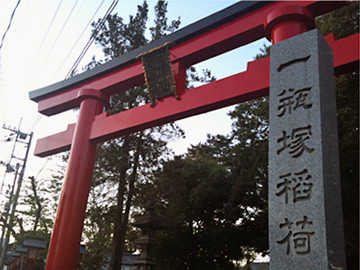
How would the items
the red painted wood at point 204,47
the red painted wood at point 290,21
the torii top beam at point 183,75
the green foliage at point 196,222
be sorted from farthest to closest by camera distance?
the green foliage at point 196,222, the red painted wood at point 204,47, the torii top beam at point 183,75, the red painted wood at point 290,21

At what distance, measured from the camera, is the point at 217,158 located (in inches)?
535

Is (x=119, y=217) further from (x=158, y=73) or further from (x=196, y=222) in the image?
(x=158, y=73)

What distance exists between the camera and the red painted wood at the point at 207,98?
3.69 m

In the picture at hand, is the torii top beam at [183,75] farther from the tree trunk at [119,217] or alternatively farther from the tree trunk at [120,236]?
the tree trunk at [120,236]

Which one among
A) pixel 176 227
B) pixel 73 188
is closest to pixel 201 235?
pixel 176 227

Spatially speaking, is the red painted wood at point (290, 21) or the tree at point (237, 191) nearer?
the red painted wood at point (290, 21)

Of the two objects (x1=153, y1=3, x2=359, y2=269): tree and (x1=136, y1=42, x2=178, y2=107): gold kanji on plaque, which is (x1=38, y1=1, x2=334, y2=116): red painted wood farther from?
(x1=153, y1=3, x2=359, y2=269): tree

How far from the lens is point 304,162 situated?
100 inches

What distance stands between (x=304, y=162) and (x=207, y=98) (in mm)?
2274

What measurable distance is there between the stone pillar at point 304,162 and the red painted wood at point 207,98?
86 cm

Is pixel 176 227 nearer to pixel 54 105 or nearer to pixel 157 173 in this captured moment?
pixel 157 173

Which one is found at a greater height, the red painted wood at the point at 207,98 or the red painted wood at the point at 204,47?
the red painted wood at the point at 204,47

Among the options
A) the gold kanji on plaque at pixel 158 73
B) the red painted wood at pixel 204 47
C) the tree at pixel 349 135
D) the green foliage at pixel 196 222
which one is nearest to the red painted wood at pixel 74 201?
the red painted wood at pixel 204 47

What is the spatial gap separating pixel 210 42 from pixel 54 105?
12.3 ft
